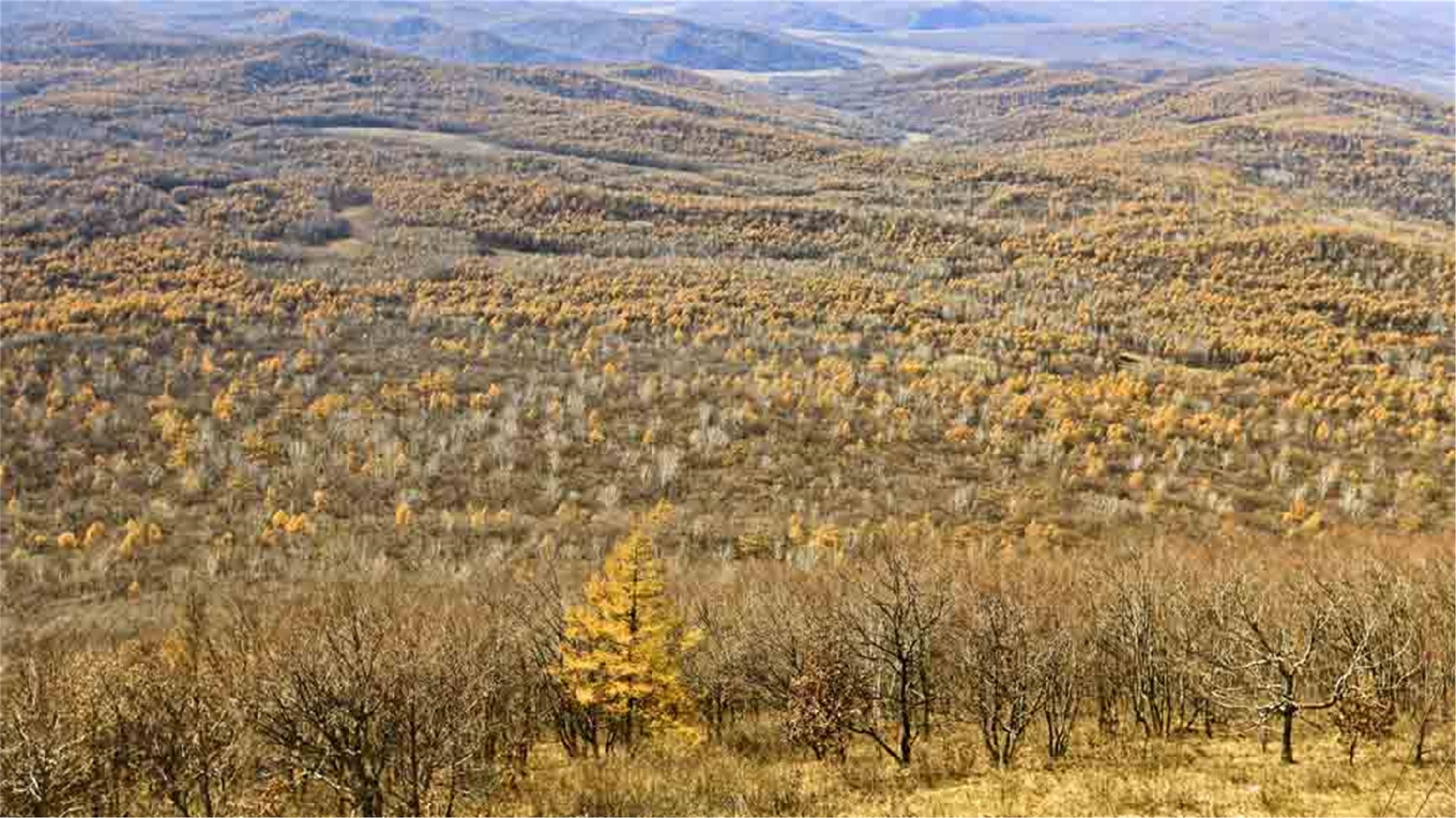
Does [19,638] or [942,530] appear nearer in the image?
[19,638]

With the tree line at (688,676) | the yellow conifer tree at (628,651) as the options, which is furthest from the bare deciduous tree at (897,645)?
the yellow conifer tree at (628,651)

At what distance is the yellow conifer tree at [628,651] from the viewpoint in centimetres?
1675

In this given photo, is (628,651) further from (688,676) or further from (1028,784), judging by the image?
(1028,784)

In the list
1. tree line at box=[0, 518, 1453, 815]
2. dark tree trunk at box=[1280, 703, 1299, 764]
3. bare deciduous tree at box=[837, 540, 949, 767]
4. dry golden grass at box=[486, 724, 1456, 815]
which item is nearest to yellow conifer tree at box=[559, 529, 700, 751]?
tree line at box=[0, 518, 1453, 815]

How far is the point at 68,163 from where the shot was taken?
271ft

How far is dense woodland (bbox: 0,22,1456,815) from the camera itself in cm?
1393

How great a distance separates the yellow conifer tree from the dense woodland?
0.36 ft

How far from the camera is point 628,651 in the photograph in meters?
16.7

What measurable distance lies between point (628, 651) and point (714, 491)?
16.7m

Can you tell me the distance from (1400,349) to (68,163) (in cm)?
10418

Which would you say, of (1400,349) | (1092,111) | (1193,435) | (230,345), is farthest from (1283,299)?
(1092,111)

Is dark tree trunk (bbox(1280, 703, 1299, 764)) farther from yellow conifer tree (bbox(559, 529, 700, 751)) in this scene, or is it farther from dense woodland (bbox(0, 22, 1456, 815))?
yellow conifer tree (bbox(559, 529, 700, 751))

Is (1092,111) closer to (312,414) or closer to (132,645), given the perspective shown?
(312,414)

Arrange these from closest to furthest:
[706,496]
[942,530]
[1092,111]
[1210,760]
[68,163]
Answer: [1210,760] → [942,530] → [706,496] → [68,163] → [1092,111]
